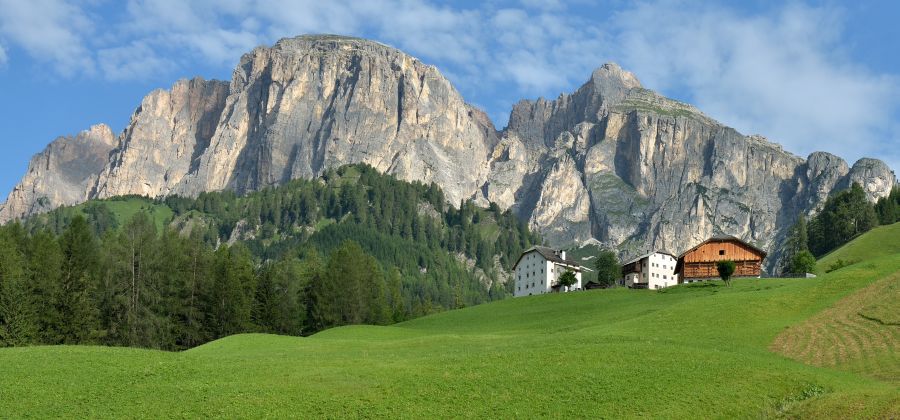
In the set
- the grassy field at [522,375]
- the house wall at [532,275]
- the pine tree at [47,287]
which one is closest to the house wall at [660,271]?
the house wall at [532,275]

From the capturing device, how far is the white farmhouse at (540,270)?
163 m

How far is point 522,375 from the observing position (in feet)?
130

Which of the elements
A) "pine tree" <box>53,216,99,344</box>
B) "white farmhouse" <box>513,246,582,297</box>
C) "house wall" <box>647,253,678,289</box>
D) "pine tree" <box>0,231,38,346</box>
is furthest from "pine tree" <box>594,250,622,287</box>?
"pine tree" <box>0,231,38,346</box>

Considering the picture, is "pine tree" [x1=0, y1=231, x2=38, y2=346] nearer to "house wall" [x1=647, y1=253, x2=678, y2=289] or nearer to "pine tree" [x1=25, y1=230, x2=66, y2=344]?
"pine tree" [x1=25, y1=230, x2=66, y2=344]

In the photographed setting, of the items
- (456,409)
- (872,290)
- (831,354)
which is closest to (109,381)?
(456,409)

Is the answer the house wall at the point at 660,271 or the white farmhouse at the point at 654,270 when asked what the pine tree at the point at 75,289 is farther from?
the house wall at the point at 660,271

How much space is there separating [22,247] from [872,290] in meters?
84.8

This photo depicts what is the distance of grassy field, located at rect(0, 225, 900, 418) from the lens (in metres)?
34.4

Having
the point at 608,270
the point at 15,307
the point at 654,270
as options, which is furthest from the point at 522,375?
the point at 608,270

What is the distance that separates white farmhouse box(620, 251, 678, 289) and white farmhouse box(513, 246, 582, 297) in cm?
1141

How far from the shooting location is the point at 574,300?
101 metres

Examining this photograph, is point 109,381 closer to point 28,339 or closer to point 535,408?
point 535,408

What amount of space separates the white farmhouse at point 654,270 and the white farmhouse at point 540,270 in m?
11.4

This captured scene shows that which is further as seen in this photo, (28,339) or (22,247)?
(22,247)
